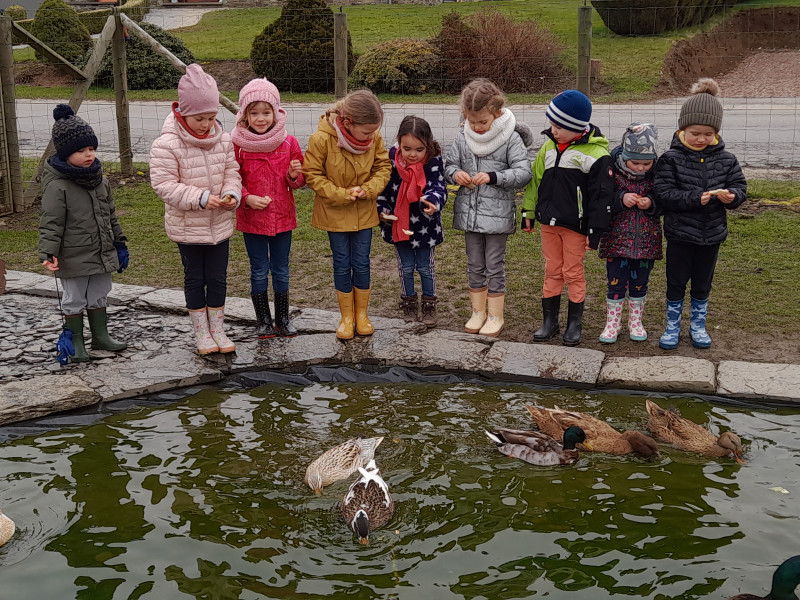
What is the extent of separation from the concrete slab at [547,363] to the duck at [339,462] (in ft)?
4.86

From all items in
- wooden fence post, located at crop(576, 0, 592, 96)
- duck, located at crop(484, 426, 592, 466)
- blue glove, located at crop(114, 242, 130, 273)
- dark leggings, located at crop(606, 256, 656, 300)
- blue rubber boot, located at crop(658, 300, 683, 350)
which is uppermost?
wooden fence post, located at crop(576, 0, 592, 96)

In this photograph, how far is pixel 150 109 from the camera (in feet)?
63.4

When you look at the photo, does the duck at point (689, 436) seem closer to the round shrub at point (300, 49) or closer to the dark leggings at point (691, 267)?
the dark leggings at point (691, 267)

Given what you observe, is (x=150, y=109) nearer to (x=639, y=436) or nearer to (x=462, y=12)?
(x=462, y=12)

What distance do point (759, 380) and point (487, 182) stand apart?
2301 mm

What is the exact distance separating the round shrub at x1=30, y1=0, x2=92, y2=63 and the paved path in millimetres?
4671

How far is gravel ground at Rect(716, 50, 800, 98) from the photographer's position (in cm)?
2075

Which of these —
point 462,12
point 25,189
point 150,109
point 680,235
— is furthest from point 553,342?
point 462,12

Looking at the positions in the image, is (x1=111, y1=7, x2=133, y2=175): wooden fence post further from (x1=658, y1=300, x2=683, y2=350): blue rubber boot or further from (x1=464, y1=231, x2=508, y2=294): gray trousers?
(x1=658, y1=300, x2=683, y2=350): blue rubber boot

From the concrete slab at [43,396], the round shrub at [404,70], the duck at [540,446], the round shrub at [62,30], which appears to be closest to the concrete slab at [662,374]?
the duck at [540,446]

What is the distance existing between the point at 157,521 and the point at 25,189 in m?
7.73

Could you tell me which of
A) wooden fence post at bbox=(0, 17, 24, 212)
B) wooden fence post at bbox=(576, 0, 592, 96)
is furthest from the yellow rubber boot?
wooden fence post at bbox=(0, 17, 24, 212)

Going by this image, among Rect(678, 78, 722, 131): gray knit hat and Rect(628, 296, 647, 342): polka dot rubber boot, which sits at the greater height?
Rect(678, 78, 722, 131): gray knit hat

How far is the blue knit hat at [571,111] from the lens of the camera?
20.6 ft
